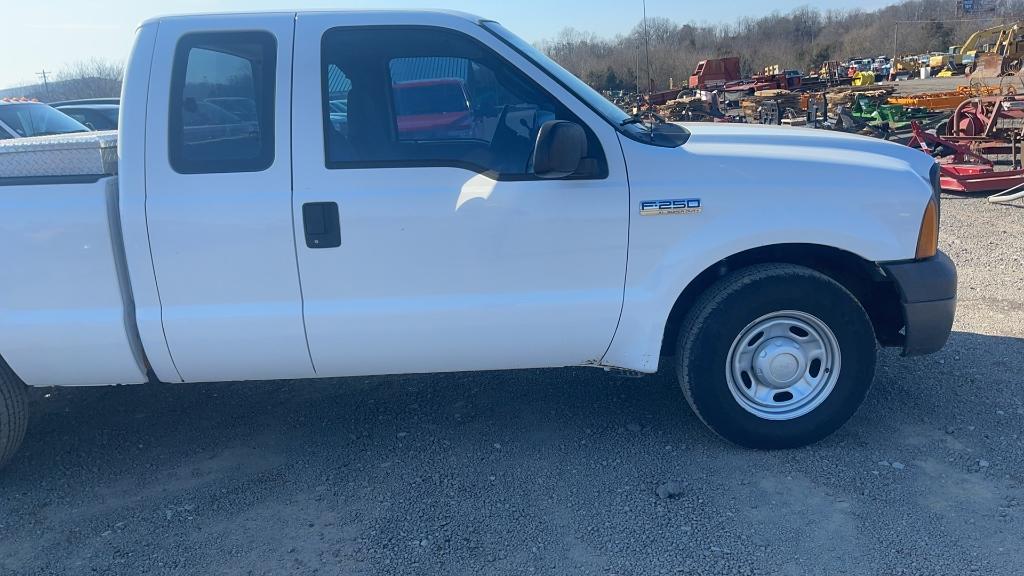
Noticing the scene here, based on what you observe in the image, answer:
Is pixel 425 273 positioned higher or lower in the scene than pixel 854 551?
higher

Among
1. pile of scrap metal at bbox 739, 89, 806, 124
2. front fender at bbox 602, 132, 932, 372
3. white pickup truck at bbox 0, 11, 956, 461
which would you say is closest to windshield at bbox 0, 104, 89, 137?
white pickup truck at bbox 0, 11, 956, 461

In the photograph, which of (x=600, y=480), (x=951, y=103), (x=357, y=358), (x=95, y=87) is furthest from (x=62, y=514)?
(x=95, y=87)

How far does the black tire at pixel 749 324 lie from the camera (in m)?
3.54

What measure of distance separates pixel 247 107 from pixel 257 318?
903mm

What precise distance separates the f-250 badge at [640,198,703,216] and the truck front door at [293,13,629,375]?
0.35 feet

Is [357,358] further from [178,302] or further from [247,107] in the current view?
[247,107]

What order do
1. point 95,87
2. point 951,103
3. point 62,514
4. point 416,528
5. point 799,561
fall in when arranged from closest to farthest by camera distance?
point 799,561, point 416,528, point 62,514, point 951,103, point 95,87

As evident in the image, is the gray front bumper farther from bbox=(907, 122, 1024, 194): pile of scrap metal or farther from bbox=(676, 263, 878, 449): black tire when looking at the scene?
bbox=(907, 122, 1024, 194): pile of scrap metal

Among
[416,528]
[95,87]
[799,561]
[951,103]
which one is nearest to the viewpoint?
[799,561]

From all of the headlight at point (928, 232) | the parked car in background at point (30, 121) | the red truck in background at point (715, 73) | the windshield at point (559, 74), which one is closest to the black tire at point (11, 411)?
the windshield at point (559, 74)

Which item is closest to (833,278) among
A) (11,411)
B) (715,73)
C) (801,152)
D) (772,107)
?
(801,152)

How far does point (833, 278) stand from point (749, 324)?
1.98 ft

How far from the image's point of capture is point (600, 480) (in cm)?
362

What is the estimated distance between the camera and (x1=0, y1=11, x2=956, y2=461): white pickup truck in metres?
3.35
